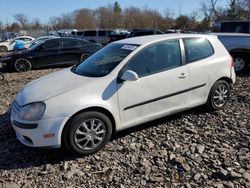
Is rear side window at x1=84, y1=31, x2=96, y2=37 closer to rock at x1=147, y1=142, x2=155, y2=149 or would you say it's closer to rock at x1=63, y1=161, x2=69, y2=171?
rock at x1=147, y1=142, x2=155, y2=149

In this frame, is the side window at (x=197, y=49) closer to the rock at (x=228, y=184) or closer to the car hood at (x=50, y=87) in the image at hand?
the car hood at (x=50, y=87)

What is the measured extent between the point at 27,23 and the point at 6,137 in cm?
9302

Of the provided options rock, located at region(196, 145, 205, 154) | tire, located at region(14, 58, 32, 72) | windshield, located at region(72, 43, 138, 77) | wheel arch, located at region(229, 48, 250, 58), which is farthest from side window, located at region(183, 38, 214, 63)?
tire, located at region(14, 58, 32, 72)

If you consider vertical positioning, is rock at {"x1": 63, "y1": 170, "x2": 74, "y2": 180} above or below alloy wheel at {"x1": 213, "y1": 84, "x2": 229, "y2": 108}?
below

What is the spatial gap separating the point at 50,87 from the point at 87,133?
89 centimetres

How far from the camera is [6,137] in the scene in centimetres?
536

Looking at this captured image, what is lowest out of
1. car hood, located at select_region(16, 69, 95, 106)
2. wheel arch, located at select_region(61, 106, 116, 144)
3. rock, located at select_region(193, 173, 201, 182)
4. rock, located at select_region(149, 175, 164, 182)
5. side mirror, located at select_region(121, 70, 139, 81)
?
rock, located at select_region(149, 175, 164, 182)

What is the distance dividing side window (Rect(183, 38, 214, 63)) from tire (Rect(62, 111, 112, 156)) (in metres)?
1.89

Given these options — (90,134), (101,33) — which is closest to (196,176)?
(90,134)

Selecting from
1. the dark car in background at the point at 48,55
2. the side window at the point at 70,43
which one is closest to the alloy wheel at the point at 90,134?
the dark car in background at the point at 48,55

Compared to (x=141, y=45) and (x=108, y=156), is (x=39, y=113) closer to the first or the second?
(x=108, y=156)

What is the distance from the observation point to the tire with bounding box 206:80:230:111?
5957 mm

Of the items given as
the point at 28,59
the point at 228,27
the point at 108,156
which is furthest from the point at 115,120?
the point at 228,27

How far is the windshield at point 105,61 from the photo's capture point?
4969 millimetres
